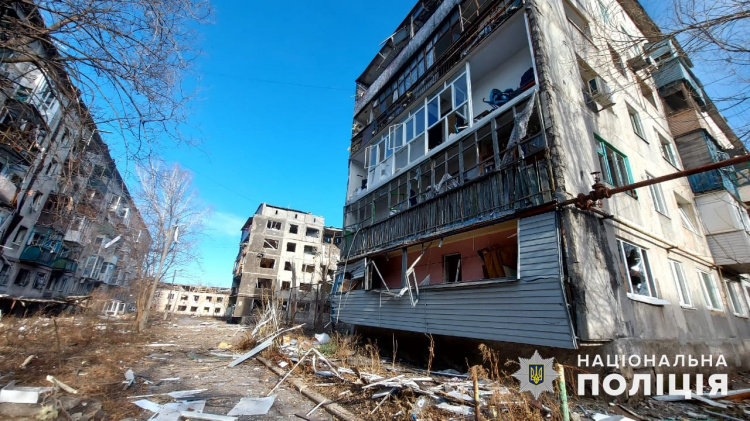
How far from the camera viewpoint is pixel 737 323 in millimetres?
11438

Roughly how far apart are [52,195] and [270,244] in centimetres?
2179

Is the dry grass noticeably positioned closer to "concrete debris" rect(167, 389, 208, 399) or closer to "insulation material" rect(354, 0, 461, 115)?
"concrete debris" rect(167, 389, 208, 399)

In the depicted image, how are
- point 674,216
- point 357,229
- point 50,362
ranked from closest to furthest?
point 50,362
point 674,216
point 357,229

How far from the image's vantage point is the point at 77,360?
25.6 ft

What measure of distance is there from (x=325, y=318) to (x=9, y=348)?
49.0 feet

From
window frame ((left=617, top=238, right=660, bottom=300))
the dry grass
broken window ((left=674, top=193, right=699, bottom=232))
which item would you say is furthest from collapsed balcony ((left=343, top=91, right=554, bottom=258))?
broken window ((left=674, top=193, right=699, bottom=232))

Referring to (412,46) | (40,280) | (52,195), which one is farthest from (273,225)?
(412,46)

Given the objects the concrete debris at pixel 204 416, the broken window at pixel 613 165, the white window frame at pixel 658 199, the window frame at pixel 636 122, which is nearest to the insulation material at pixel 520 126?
the broken window at pixel 613 165

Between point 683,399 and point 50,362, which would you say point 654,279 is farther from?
point 50,362

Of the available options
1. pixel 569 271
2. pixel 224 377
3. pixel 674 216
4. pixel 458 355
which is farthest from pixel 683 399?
pixel 224 377

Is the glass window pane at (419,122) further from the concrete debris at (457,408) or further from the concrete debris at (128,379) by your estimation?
the concrete debris at (128,379)

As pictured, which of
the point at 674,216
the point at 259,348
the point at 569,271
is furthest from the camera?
the point at 674,216

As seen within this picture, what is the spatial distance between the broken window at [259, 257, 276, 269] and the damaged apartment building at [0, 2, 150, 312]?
14451mm

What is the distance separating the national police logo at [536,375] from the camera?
11.3 feet
